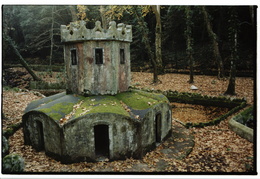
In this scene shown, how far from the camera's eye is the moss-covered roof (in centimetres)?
816

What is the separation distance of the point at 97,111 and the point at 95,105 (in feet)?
2.10

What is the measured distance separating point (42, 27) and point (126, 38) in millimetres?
14540

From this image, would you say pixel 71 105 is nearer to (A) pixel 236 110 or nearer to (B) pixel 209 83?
(A) pixel 236 110

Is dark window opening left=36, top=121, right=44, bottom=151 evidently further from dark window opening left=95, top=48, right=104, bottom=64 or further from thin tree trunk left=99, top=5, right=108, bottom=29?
thin tree trunk left=99, top=5, right=108, bottom=29

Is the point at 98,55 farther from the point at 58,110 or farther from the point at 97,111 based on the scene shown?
the point at 58,110

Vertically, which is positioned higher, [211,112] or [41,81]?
[41,81]

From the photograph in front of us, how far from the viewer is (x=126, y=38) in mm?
9836

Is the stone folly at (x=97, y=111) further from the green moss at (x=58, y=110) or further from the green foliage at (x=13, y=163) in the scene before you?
the green foliage at (x=13, y=163)

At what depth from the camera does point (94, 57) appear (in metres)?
9.16

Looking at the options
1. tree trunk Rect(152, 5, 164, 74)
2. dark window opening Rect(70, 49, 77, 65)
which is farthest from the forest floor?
tree trunk Rect(152, 5, 164, 74)

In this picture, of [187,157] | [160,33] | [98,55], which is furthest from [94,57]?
[160,33]

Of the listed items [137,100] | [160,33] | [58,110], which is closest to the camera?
[58,110]

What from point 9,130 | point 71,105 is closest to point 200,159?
point 71,105

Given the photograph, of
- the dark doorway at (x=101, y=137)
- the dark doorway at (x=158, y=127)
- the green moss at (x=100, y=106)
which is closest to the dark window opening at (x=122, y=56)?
the green moss at (x=100, y=106)
